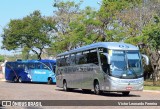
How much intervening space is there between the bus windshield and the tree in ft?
138

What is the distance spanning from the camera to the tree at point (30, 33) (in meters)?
64.7

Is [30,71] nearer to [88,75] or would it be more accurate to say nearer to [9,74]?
[9,74]

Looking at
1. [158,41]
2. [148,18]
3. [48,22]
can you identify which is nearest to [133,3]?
[148,18]

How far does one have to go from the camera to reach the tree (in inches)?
2547

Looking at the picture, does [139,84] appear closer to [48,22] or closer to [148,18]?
[148,18]

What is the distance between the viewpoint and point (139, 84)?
2278 centimetres

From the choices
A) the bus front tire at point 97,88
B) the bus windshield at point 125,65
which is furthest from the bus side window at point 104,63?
the bus front tire at point 97,88

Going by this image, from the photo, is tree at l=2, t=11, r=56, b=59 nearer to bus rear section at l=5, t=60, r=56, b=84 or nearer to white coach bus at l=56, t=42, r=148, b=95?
bus rear section at l=5, t=60, r=56, b=84

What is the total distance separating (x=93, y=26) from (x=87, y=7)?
9.38ft

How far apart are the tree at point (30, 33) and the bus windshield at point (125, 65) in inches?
1651

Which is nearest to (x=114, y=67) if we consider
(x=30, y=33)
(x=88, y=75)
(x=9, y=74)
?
(x=88, y=75)

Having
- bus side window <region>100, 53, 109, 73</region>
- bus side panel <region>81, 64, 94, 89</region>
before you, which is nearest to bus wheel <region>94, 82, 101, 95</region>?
bus side panel <region>81, 64, 94, 89</region>

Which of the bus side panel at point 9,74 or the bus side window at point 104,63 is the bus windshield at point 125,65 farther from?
the bus side panel at point 9,74

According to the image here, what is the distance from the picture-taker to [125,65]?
73.8 feet
